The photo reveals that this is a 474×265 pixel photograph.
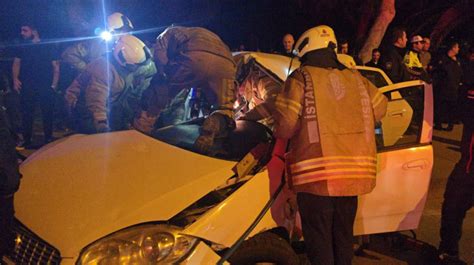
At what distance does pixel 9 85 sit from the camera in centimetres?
761

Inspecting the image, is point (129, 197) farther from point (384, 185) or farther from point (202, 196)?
point (384, 185)

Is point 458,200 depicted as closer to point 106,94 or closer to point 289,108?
point 289,108

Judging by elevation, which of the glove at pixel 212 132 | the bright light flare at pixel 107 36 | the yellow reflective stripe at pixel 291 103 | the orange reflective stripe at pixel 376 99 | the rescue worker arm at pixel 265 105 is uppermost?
the bright light flare at pixel 107 36

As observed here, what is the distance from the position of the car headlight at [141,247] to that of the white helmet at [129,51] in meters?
Result: 2.55

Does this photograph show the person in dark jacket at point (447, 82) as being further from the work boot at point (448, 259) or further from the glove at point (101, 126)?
the glove at point (101, 126)

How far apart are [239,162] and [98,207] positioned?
2.67 ft

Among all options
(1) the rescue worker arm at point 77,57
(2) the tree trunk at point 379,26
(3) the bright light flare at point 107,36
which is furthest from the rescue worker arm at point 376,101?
(2) the tree trunk at point 379,26

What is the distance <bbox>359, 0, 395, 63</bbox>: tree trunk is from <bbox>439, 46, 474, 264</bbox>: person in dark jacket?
662 centimetres

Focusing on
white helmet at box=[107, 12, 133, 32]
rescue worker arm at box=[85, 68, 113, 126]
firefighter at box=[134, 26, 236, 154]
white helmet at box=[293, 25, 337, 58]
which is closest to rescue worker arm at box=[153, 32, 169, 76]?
firefighter at box=[134, 26, 236, 154]

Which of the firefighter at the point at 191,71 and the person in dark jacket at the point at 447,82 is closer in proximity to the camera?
the firefighter at the point at 191,71

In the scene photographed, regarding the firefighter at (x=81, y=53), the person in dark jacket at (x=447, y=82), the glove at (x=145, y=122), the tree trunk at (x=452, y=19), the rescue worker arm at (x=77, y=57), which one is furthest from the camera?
the tree trunk at (x=452, y=19)

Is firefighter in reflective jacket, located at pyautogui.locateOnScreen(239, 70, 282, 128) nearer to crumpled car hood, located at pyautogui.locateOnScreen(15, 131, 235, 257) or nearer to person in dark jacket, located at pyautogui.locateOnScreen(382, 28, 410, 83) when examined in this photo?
crumpled car hood, located at pyautogui.locateOnScreen(15, 131, 235, 257)

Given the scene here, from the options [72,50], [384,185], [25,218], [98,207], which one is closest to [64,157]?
[25,218]

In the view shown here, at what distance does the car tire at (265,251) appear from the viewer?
2721 mm
